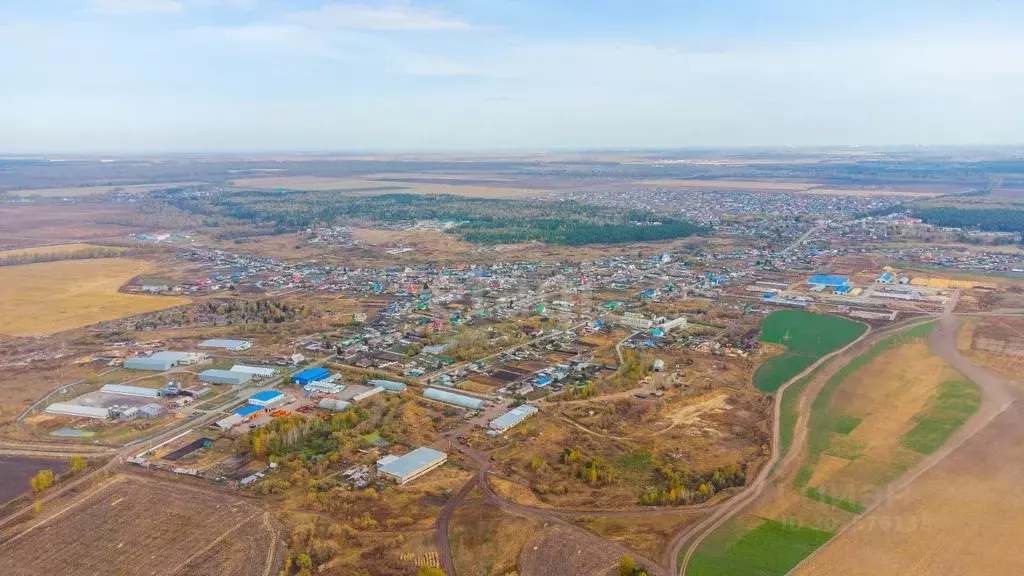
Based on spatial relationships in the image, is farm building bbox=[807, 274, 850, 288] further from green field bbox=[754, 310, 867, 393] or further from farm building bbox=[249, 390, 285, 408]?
farm building bbox=[249, 390, 285, 408]

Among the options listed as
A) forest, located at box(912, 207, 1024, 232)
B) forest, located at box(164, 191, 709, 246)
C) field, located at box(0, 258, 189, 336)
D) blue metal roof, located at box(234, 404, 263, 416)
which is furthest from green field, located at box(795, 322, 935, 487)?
forest, located at box(912, 207, 1024, 232)

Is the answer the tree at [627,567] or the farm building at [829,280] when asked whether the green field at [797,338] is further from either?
the tree at [627,567]

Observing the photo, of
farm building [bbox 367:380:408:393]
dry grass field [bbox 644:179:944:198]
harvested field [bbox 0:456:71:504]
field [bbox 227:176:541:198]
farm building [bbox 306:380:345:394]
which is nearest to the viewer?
harvested field [bbox 0:456:71:504]

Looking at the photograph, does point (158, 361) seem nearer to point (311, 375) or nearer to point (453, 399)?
point (311, 375)

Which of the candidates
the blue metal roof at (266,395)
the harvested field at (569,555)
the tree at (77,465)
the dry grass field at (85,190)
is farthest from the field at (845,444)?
the dry grass field at (85,190)

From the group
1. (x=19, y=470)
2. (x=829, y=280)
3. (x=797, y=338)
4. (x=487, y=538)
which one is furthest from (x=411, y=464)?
(x=829, y=280)

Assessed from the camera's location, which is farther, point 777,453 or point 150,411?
point 150,411
